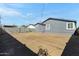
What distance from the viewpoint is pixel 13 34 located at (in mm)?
16469

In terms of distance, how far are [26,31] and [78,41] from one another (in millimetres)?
476

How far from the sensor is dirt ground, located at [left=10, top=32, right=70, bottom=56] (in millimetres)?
16438

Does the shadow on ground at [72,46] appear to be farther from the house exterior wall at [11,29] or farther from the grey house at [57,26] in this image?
the house exterior wall at [11,29]

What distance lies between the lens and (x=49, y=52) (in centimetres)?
1644

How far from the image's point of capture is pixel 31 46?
54.0ft

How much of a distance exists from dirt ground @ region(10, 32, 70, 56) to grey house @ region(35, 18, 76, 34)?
4 cm

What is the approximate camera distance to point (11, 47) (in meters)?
16.5

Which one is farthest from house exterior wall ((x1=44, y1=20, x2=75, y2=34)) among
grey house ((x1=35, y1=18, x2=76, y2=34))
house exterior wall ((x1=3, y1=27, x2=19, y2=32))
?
house exterior wall ((x1=3, y1=27, x2=19, y2=32))

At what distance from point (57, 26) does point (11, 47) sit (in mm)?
454

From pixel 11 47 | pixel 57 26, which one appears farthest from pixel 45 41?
pixel 11 47

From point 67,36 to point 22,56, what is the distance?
1.45 feet

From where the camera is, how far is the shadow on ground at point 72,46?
16.5 m

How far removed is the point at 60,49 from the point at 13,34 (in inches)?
17.5

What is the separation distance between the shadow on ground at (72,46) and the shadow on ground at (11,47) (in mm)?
287
